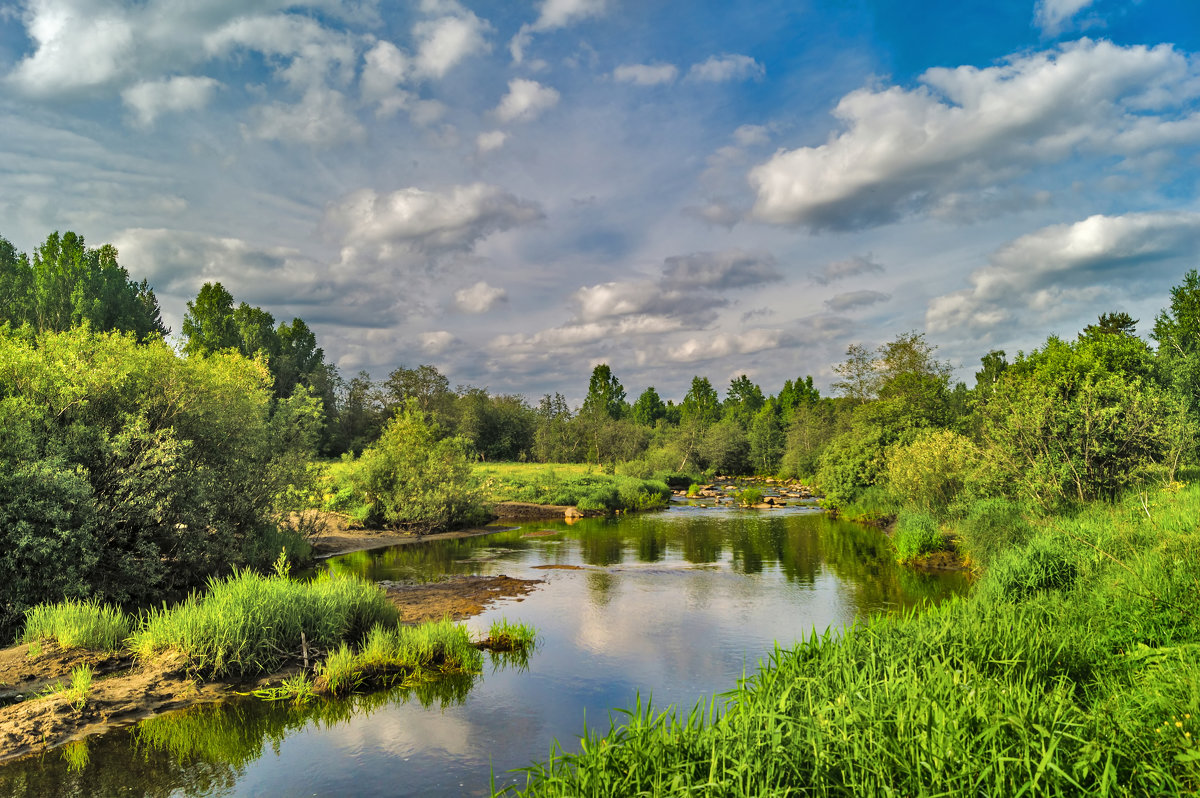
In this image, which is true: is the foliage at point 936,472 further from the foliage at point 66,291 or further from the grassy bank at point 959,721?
the foliage at point 66,291

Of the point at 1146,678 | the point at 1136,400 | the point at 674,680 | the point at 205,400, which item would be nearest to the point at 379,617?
the point at 674,680

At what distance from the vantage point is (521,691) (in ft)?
39.3

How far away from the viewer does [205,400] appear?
17.8 m

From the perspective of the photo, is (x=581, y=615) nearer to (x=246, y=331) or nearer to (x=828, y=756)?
(x=828, y=756)

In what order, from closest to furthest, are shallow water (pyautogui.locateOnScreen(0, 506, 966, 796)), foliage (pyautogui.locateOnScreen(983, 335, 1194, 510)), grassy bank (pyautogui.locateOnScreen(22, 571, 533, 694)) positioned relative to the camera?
Result: shallow water (pyautogui.locateOnScreen(0, 506, 966, 796)) < grassy bank (pyautogui.locateOnScreen(22, 571, 533, 694)) < foliage (pyautogui.locateOnScreen(983, 335, 1194, 510))

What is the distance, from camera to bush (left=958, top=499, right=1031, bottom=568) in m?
18.9

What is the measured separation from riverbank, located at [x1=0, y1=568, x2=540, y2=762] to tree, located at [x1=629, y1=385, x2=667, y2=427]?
353ft

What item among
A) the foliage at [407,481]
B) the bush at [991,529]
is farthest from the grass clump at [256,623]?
the foliage at [407,481]

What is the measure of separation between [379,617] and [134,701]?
4.81 m

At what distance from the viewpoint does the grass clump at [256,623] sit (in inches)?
471

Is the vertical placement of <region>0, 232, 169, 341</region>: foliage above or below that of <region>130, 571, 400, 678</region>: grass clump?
above

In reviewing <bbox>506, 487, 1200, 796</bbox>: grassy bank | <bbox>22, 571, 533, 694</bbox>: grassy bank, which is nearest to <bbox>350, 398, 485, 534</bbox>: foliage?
<bbox>22, 571, 533, 694</bbox>: grassy bank

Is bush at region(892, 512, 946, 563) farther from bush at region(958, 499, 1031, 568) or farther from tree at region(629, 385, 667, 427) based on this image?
tree at region(629, 385, 667, 427)

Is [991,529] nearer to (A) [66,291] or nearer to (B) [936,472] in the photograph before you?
(B) [936,472]
